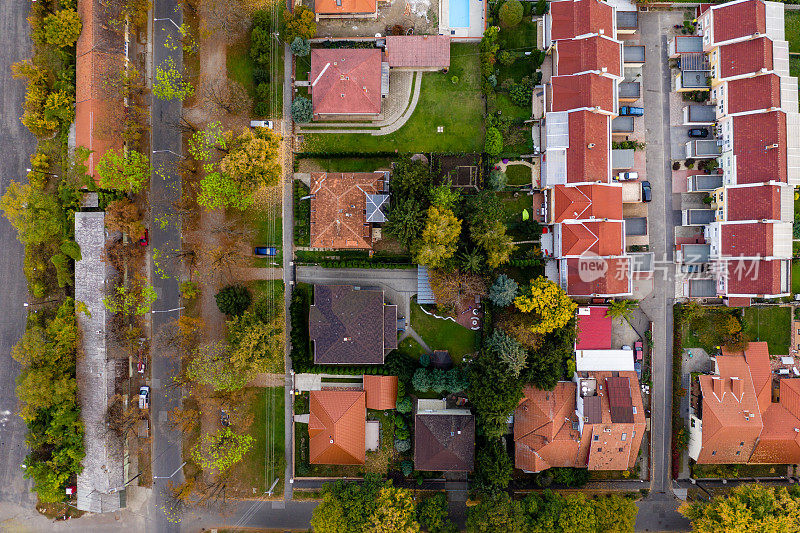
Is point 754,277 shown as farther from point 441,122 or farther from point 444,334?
point 441,122

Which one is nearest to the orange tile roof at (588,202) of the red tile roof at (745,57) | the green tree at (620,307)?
the green tree at (620,307)

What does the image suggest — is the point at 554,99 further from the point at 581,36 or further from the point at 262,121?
the point at 262,121

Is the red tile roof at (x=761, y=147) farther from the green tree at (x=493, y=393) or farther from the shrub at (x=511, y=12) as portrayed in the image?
the green tree at (x=493, y=393)

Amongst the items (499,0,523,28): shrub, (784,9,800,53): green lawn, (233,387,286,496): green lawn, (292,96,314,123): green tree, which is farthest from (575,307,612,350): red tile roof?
(784,9,800,53): green lawn

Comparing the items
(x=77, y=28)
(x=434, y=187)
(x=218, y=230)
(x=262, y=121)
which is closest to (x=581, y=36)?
(x=434, y=187)

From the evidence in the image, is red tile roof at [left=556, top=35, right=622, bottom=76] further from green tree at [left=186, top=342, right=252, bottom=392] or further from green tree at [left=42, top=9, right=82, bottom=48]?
green tree at [left=42, top=9, right=82, bottom=48]

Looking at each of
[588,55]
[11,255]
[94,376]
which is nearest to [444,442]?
[94,376]

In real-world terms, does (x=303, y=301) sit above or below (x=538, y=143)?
below

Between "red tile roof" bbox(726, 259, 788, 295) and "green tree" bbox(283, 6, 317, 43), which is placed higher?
"green tree" bbox(283, 6, 317, 43)
